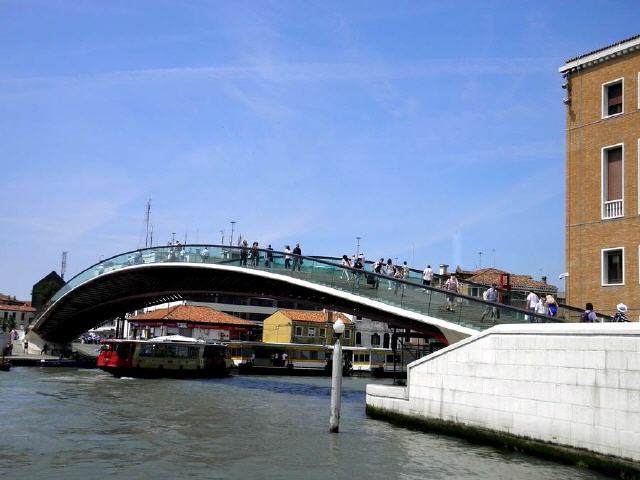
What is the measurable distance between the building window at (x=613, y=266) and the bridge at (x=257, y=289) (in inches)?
123

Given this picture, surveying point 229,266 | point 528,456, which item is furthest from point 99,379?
point 528,456

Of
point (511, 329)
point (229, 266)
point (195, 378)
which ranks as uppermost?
point (229, 266)

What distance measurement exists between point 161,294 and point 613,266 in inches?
1046

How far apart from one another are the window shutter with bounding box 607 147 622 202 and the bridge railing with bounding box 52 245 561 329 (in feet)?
21.0

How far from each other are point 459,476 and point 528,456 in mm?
2115

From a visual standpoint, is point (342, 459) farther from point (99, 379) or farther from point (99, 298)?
point (99, 298)

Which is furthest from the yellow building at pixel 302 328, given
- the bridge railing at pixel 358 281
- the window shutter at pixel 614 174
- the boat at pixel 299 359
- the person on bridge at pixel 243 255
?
the window shutter at pixel 614 174

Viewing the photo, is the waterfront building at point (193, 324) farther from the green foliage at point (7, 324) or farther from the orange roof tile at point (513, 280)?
the green foliage at point (7, 324)

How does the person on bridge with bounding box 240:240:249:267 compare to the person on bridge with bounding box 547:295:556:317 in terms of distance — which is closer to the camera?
the person on bridge with bounding box 547:295:556:317

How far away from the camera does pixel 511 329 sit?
51.1ft

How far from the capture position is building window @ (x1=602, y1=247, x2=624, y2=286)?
22125mm

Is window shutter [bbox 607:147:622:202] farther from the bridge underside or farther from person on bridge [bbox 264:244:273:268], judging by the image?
person on bridge [bbox 264:244:273:268]

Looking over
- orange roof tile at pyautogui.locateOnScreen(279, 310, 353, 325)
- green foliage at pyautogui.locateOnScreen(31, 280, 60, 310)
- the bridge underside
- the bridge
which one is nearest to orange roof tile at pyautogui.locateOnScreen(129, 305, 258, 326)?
orange roof tile at pyautogui.locateOnScreen(279, 310, 353, 325)

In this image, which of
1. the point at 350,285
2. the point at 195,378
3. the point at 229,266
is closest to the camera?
the point at 350,285
